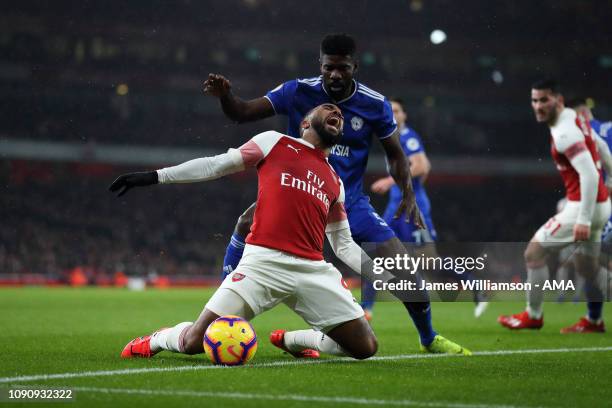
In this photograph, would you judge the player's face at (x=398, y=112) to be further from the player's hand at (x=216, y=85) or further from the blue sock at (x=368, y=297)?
the player's hand at (x=216, y=85)

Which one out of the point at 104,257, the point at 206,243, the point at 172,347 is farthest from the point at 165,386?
the point at 206,243

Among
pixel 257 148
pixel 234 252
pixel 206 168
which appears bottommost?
pixel 234 252

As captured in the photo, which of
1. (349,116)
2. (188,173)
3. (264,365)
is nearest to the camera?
(188,173)

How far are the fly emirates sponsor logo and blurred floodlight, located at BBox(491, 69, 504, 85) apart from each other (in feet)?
112

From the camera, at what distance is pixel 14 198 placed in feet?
113

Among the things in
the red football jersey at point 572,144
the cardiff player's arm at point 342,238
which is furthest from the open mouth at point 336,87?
the red football jersey at point 572,144

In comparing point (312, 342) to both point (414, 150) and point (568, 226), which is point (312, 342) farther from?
point (414, 150)

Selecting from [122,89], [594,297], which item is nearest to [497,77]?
[122,89]

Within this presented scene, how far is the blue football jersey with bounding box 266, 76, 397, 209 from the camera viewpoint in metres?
6.59

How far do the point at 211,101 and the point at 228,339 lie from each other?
108ft

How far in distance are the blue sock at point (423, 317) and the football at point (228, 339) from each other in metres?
1.52

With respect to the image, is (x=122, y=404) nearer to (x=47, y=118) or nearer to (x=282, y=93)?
(x=282, y=93)

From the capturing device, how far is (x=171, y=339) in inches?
225

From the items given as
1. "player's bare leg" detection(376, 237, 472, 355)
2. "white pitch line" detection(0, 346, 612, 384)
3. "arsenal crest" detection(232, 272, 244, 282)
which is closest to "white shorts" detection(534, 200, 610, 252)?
"white pitch line" detection(0, 346, 612, 384)
